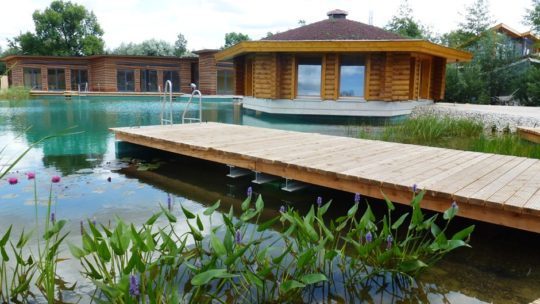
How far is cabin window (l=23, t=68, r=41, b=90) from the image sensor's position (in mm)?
26828

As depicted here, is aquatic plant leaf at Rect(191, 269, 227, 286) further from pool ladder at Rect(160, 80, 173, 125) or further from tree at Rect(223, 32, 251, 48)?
tree at Rect(223, 32, 251, 48)

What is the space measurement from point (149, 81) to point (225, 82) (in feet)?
15.7

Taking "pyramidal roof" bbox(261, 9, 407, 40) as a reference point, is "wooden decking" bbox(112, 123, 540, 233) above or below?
below

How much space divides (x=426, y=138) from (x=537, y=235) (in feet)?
14.5

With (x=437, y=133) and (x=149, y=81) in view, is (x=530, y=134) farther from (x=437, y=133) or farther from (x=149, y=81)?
(x=149, y=81)

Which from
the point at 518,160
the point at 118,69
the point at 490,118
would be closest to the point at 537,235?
the point at 518,160

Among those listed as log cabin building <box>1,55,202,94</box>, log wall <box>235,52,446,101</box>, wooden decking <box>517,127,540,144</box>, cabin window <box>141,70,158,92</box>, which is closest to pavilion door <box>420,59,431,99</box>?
log wall <box>235,52,446,101</box>

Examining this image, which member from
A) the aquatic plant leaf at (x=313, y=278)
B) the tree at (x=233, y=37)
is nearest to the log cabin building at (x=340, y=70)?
the aquatic plant leaf at (x=313, y=278)

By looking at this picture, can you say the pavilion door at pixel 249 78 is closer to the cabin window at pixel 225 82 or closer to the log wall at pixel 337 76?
the log wall at pixel 337 76

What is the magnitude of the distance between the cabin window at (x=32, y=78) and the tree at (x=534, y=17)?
26.8 m

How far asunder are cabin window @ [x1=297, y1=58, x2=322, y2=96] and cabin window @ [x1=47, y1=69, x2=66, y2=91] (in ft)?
64.6

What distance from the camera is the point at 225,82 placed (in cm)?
2694

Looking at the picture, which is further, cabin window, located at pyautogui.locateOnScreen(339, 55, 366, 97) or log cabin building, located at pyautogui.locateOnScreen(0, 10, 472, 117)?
cabin window, located at pyautogui.locateOnScreen(339, 55, 366, 97)

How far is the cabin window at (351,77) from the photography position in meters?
12.8
